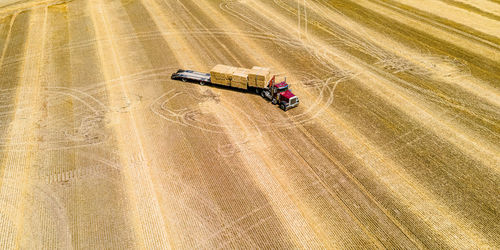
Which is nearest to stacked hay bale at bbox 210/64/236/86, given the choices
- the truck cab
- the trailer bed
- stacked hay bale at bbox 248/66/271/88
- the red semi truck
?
the red semi truck

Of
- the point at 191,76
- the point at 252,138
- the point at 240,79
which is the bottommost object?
the point at 252,138

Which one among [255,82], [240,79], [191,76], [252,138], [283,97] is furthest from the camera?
[191,76]

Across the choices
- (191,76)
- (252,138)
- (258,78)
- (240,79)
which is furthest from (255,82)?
(191,76)

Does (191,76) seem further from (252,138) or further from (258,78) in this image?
(252,138)

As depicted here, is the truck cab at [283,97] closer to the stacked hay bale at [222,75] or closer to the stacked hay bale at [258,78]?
the stacked hay bale at [258,78]

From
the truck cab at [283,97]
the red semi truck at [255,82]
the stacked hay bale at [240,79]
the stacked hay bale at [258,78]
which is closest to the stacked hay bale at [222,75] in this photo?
the red semi truck at [255,82]

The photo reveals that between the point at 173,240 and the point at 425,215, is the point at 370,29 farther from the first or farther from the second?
the point at 173,240
